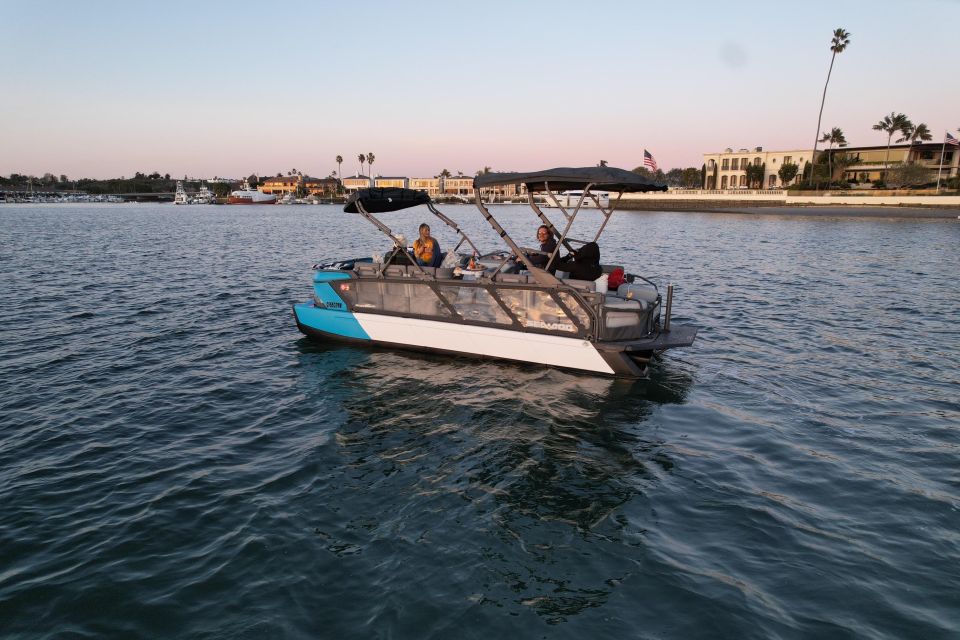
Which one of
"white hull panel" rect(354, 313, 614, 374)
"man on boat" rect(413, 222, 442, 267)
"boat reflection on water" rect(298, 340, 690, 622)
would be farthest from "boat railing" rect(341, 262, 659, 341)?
"boat reflection on water" rect(298, 340, 690, 622)

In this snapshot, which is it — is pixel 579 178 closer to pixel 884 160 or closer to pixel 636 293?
pixel 636 293

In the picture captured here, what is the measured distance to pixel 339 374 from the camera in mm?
13133

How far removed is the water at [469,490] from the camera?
573 centimetres

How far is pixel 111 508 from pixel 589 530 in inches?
256

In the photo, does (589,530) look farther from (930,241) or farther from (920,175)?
(920,175)

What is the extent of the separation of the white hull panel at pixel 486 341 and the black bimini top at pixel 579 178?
3.49 metres

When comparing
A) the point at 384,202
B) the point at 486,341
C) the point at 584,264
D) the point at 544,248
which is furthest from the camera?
the point at 384,202

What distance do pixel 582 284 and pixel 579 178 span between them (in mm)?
2337

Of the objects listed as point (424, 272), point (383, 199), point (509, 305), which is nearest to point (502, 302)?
point (509, 305)

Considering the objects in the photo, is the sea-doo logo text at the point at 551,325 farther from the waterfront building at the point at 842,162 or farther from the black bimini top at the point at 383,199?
the waterfront building at the point at 842,162

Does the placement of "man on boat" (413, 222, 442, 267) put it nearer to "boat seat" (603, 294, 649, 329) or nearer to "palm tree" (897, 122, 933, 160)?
"boat seat" (603, 294, 649, 329)

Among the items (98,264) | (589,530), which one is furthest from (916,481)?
(98,264)

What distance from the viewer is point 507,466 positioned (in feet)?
28.8

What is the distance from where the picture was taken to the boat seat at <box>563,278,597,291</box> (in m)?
12.2
